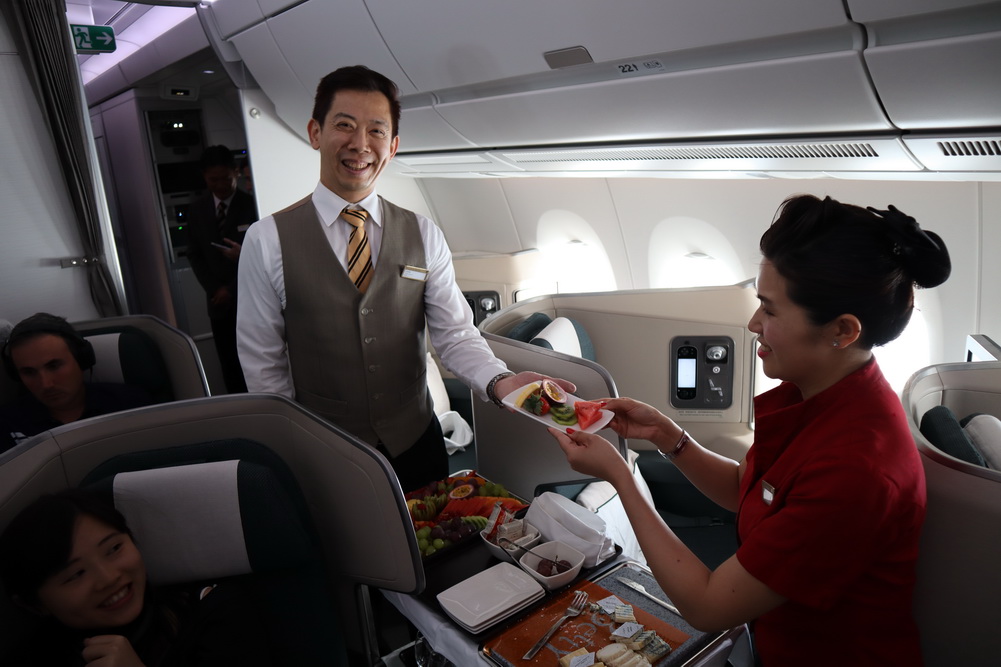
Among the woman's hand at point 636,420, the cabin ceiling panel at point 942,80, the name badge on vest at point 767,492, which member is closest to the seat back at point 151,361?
the woman's hand at point 636,420

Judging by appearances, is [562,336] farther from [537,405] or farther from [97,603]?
[97,603]

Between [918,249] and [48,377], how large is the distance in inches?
113

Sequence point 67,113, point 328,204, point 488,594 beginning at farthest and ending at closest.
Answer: point 67,113 < point 328,204 < point 488,594

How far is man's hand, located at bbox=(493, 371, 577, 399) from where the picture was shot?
2.02 metres

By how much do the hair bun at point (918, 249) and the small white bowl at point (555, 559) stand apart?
3.15 feet

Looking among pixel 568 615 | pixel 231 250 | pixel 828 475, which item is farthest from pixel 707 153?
pixel 231 250

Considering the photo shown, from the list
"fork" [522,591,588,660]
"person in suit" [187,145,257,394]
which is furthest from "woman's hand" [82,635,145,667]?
"person in suit" [187,145,257,394]

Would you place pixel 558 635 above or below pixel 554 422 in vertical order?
below

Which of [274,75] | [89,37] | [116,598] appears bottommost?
[116,598]

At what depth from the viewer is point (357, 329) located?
203cm

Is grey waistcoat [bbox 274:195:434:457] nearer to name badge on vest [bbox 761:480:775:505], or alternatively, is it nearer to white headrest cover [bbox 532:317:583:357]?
white headrest cover [bbox 532:317:583:357]

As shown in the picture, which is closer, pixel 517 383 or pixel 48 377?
pixel 517 383

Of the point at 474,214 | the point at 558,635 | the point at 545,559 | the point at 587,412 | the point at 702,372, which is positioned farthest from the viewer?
the point at 474,214

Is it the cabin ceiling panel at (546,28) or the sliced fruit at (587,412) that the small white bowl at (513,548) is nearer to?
the sliced fruit at (587,412)
